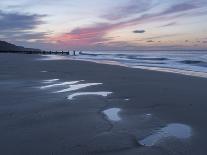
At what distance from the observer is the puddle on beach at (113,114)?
7070 mm

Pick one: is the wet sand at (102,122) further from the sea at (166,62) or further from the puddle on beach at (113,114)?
the sea at (166,62)

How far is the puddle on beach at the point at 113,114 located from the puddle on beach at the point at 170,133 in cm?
116

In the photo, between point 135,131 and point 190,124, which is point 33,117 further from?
point 190,124

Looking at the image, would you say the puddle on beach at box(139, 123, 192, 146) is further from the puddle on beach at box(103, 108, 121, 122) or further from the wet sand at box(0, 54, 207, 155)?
the puddle on beach at box(103, 108, 121, 122)

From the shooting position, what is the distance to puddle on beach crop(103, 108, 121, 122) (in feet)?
23.2

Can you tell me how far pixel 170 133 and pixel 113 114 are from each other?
1.89 metres

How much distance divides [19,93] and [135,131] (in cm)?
541

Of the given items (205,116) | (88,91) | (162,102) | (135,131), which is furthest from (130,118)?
(88,91)

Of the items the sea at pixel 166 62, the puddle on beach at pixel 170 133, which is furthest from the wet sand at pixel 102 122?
the sea at pixel 166 62

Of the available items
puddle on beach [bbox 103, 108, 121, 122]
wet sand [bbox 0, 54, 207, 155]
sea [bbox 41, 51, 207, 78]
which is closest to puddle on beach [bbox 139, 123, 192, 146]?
wet sand [bbox 0, 54, 207, 155]

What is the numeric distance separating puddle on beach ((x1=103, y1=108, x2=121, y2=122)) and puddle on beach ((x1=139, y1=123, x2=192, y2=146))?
1157 mm

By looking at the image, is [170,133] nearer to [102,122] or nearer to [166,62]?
[102,122]

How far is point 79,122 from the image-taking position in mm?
6664

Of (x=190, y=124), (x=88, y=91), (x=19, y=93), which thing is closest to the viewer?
(x=190, y=124)
